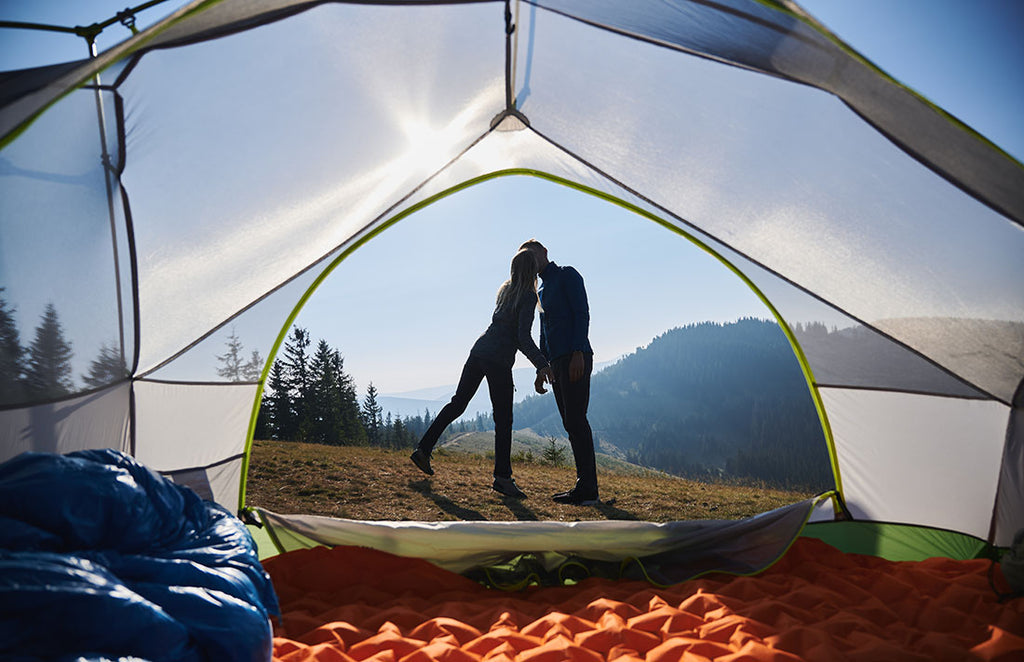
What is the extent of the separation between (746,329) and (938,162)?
74.0ft

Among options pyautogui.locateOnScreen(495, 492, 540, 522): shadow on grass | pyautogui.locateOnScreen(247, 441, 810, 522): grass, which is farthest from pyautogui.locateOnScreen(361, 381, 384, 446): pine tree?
pyautogui.locateOnScreen(495, 492, 540, 522): shadow on grass

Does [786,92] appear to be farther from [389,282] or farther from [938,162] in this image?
[389,282]

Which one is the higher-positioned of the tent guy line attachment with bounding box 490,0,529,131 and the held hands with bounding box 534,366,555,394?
the tent guy line attachment with bounding box 490,0,529,131

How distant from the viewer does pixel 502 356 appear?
3.85 m

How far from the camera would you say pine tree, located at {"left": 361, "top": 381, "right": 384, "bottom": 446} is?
11930 mm

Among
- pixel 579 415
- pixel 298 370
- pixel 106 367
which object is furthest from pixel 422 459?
pixel 298 370

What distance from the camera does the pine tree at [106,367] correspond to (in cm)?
219

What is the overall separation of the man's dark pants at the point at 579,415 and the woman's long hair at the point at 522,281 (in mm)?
462

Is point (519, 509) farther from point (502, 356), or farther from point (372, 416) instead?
point (372, 416)

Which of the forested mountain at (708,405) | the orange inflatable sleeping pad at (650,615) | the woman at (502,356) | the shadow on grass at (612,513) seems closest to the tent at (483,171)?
the orange inflatable sleeping pad at (650,615)

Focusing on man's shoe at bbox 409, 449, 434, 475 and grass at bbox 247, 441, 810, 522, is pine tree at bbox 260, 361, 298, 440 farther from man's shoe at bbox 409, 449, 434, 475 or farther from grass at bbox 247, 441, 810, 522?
man's shoe at bbox 409, 449, 434, 475

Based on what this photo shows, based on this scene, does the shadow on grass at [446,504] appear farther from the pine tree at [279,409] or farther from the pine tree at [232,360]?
the pine tree at [279,409]

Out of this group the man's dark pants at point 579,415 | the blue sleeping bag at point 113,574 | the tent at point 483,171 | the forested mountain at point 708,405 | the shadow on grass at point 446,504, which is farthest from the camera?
the forested mountain at point 708,405

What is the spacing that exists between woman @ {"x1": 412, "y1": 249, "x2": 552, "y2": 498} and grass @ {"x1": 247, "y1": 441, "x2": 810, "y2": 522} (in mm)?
548
